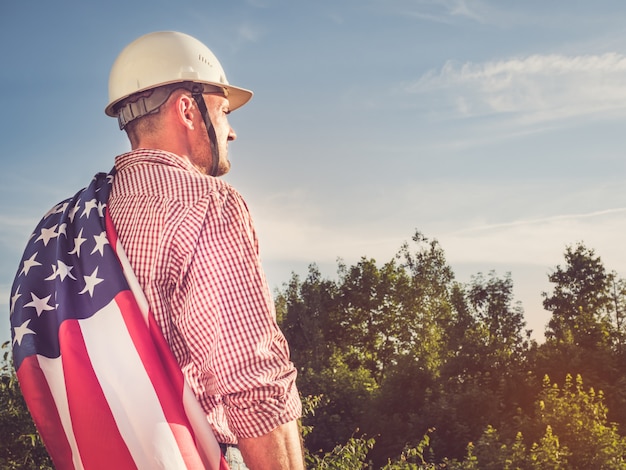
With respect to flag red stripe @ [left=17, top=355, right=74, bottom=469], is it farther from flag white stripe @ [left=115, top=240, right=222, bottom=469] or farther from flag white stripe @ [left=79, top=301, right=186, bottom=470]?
flag white stripe @ [left=115, top=240, right=222, bottom=469]

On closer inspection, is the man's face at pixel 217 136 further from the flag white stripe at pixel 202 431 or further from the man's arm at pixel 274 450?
the man's arm at pixel 274 450

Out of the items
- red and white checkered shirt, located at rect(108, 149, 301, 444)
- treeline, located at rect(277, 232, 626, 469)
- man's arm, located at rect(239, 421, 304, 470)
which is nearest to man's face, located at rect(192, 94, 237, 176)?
red and white checkered shirt, located at rect(108, 149, 301, 444)

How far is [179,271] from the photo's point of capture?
1.84 metres

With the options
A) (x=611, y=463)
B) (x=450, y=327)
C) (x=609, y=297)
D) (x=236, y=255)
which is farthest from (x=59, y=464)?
(x=609, y=297)

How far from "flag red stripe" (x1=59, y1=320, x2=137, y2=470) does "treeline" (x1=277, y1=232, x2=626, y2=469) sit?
8257 millimetres

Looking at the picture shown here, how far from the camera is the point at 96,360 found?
6.22ft

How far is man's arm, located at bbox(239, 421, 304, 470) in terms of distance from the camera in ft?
5.62

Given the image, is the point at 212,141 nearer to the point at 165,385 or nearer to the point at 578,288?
the point at 165,385

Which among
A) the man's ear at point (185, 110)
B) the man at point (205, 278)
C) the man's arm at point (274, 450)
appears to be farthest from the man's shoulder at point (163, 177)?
the man's arm at point (274, 450)

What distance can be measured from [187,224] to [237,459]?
24.9 inches

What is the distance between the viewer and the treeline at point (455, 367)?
26.2 meters

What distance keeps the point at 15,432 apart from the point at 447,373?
1111 inches

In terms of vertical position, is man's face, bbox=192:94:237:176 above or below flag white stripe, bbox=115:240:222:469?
above

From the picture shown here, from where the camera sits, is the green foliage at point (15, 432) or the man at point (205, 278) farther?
the green foliage at point (15, 432)
